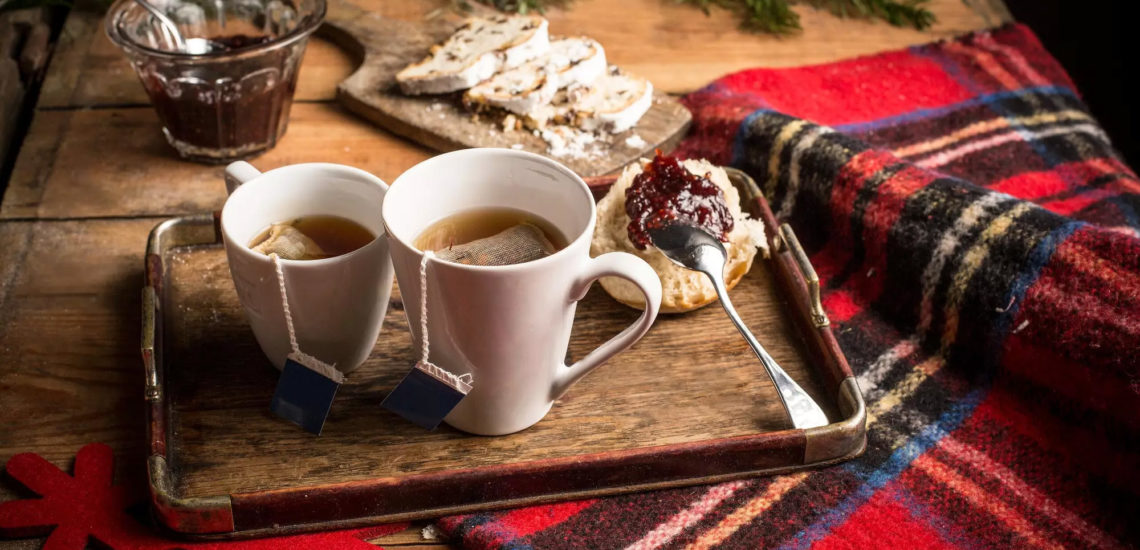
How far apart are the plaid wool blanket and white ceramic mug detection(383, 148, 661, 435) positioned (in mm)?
150

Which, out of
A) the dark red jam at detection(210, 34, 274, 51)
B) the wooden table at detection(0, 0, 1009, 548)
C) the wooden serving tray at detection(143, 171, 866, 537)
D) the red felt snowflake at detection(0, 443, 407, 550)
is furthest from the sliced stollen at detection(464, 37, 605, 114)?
the red felt snowflake at detection(0, 443, 407, 550)

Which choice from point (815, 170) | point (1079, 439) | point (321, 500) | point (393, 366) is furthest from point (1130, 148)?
point (321, 500)

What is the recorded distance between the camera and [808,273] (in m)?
1.34

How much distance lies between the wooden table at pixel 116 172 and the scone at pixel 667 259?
18.6 inches

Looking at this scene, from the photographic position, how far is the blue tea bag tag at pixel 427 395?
1071 millimetres

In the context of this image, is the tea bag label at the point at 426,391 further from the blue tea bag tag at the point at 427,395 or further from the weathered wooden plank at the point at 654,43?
the weathered wooden plank at the point at 654,43

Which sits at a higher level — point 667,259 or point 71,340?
point 667,259

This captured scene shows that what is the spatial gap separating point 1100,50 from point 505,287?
2.44 meters

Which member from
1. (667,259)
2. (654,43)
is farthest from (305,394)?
(654,43)

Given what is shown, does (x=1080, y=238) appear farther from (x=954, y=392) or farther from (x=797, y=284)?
A: (x=797, y=284)

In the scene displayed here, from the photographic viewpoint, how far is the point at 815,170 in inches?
65.1

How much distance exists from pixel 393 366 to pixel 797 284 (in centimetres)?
60

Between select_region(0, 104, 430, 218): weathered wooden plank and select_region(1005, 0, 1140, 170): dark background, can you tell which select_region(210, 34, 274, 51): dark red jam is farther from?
select_region(1005, 0, 1140, 170): dark background

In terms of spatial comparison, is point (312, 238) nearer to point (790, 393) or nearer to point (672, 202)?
point (672, 202)
